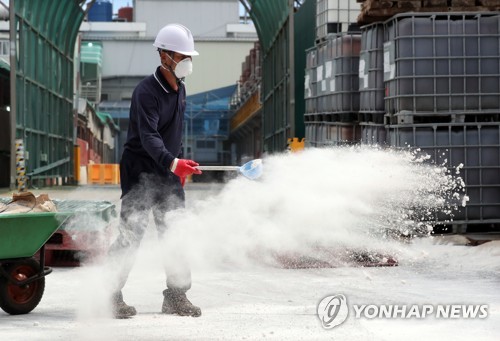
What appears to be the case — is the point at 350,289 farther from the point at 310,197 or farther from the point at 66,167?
the point at 66,167

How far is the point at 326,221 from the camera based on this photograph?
7.61m

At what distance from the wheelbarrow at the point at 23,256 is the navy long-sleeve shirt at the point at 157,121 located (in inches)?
29.2

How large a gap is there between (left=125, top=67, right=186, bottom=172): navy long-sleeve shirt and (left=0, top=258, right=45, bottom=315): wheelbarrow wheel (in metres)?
1.17

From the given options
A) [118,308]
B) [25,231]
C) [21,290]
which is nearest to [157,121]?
[25,231]

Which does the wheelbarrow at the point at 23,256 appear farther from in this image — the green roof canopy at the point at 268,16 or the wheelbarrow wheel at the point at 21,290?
the green roof canopy at the point at 268,16

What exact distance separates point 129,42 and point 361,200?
5997 centimetres

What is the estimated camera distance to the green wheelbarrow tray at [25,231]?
5.53 m

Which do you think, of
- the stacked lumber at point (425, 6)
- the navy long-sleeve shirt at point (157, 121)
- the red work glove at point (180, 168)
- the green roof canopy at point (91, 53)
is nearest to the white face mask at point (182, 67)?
the navy long-sleeve shirt at point (157, 121)

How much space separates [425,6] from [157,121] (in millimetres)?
5949

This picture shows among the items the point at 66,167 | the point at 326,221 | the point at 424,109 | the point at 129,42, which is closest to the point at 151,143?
the point at 326,221

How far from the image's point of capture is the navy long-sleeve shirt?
18.0 feet

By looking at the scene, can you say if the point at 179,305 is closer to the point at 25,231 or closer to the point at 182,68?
the point at 25,231

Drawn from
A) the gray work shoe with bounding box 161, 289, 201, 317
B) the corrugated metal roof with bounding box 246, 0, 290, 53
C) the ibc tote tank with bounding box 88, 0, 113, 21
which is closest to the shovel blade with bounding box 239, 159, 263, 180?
the gray work shoe with bounding box 161, 289, 201, 317

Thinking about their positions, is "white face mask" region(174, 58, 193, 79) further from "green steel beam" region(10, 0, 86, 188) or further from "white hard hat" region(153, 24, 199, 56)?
"green steel beam" region(10, 0, 86, 188)
